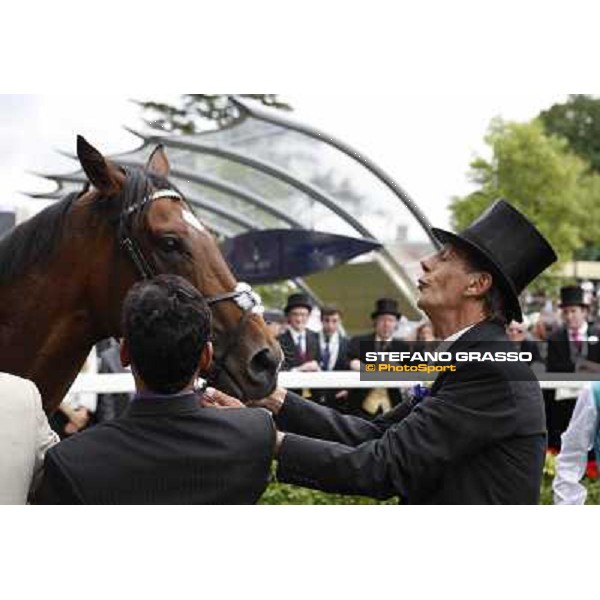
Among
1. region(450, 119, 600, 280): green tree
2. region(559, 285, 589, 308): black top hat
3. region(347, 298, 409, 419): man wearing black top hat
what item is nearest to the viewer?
region(347, 298, 409, 419): man wearing black top hat

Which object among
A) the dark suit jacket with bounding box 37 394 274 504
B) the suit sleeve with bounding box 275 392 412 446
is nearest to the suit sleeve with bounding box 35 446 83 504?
the dark suit jacket with bounding box 37 394 274 504

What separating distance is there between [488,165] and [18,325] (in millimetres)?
26611

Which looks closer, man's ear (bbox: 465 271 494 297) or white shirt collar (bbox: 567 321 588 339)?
man's ear (bbox: 465 271 494 297)

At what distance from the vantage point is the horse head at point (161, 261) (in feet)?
10.3

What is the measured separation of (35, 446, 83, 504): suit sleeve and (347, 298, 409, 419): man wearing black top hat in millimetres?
4642

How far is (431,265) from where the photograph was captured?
2.71 metres

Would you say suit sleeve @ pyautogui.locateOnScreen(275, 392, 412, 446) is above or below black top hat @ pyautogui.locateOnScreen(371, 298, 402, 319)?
below

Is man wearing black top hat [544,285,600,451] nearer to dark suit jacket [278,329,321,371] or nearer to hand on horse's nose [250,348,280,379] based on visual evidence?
dark suit jacket [278,329,321,371]

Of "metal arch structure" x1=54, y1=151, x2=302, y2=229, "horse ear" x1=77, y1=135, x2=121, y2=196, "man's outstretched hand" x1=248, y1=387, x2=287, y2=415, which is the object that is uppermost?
"metal arch structure" x1=54, y1=151, x2=302, y2=229

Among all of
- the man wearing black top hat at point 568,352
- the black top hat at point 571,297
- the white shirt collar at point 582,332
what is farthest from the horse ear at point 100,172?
the black top hat at point 571,297

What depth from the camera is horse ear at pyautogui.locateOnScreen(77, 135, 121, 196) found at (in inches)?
123

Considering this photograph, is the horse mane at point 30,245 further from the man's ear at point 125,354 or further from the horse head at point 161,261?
the man's ear at point 125,354

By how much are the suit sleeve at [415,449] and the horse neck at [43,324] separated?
1155mm

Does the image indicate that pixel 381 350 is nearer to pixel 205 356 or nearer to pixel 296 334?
pixel 296 334
